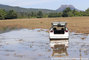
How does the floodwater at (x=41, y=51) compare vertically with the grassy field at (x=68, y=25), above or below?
above

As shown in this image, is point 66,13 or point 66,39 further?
point 66,13

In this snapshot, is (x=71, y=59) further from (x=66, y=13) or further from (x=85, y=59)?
(x=66, y=13)

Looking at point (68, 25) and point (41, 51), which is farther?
point (68, 25)

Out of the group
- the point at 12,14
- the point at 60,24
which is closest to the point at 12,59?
the point at 60,24

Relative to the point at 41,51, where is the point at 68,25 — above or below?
below

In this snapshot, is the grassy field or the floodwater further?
the grassy field

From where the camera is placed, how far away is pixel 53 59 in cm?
1096

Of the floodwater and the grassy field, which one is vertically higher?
the floodwater

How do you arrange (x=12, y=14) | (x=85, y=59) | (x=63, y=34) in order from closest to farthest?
(x=85, y=59) → (x=63, y=34) → (x=12, y=14)

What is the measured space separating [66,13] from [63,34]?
128070mm

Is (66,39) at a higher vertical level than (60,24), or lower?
lower

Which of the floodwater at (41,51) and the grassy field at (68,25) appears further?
the grassy field at (68,25)

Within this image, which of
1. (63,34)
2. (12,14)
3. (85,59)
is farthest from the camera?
(12,14)

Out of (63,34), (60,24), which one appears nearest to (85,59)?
(63,34)
